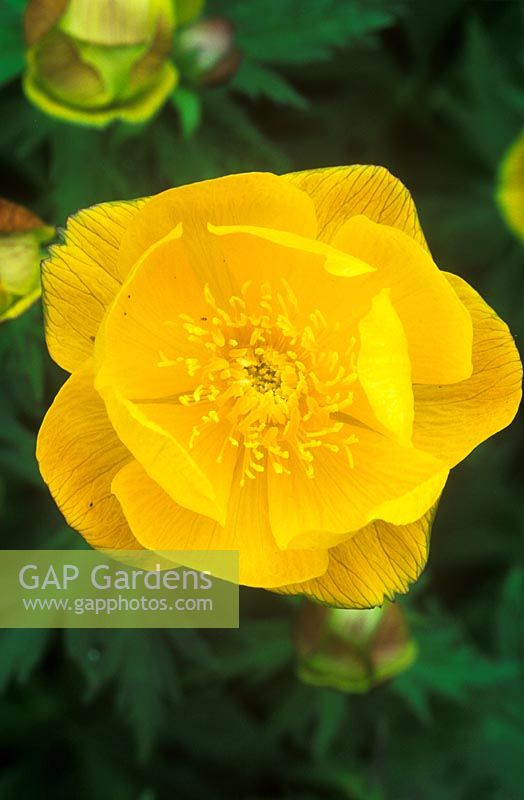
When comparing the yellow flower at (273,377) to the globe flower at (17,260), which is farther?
the globe flower at (17,260)

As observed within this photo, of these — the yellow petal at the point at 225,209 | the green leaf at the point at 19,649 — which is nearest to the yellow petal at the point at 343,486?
the yellow petal at the point at 225,209

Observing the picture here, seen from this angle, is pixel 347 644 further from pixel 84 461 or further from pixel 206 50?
pixel 206 50

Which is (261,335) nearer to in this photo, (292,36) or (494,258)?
(292,36)

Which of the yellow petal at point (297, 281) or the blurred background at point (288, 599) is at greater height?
the yellow petal at point (297, 281)

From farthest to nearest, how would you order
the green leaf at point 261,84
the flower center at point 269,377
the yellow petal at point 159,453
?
the green leaf at point 261,84, the flower center at point 269,377, the yellow petal at point 159,453

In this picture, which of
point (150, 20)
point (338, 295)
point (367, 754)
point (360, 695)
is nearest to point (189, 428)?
point (338, 295)

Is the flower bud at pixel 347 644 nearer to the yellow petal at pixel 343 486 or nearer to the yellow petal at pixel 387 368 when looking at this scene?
the yellow petal at pixel 343 486
